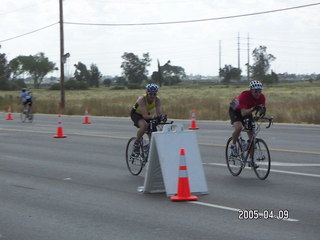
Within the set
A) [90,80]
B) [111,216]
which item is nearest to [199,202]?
[111,216]

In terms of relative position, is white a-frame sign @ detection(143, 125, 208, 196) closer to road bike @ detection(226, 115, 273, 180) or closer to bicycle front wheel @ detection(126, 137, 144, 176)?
road bike @ detection(226, 115, 273, 180)

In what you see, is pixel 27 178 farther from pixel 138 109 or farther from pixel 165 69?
pixel 165 69

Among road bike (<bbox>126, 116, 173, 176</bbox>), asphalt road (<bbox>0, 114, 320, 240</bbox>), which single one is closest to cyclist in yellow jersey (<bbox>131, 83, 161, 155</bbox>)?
road bike (<bbox>126, 116, 173, 176</bbox>)

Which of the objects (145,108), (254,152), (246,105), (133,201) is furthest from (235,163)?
(133,201)

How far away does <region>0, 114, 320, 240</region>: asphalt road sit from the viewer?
755cm

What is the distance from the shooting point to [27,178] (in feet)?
40.0

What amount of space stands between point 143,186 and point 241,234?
3738mm

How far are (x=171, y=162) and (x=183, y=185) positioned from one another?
65cm

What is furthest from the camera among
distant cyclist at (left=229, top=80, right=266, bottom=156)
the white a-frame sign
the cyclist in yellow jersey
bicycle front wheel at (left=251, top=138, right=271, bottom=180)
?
the cyclist in yellow jersey

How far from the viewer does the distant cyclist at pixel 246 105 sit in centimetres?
1115

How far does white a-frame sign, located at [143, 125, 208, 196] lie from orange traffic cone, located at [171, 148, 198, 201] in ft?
0.88

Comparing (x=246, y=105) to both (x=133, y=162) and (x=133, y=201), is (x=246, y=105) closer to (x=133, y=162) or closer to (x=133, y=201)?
(x=133, y=162)

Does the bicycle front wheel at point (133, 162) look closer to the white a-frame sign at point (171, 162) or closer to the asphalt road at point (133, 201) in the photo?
the asphalt road at point (133, 201)

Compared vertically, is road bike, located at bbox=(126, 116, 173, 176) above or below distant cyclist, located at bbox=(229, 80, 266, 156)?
below
